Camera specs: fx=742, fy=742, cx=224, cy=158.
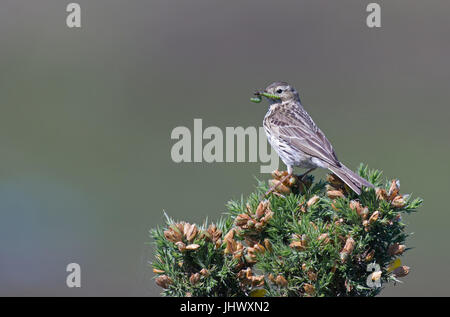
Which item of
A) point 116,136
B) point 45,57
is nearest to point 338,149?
point 116,136

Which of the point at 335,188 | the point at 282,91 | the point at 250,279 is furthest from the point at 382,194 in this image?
the point at 282,91

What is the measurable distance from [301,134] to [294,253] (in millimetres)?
3554

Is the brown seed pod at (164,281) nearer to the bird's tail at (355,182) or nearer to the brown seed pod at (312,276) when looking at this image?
the brown seed pod at (312,276)

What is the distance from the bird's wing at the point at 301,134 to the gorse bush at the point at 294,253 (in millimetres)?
2312

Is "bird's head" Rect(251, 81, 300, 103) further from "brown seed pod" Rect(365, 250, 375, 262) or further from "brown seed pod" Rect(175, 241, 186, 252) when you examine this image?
"brown seed pod" Rect(175, 241, 186, 252)

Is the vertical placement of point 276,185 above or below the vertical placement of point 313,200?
above

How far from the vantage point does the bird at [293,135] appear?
7156mm

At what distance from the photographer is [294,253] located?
13.6 ft

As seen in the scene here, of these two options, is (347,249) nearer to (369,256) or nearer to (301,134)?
(369,256)

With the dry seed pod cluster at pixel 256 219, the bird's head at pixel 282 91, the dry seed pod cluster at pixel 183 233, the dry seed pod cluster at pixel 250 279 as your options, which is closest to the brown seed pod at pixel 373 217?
the dry seed pod cluster at pixel 256 219

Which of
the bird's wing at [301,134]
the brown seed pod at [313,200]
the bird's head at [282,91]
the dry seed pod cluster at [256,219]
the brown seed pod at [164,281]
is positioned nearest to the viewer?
the brown seed pod at [164,281]

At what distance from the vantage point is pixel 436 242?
45.6 feet

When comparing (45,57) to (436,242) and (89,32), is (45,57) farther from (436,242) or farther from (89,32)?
(436,242)

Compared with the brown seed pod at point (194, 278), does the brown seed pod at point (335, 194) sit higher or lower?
higher
